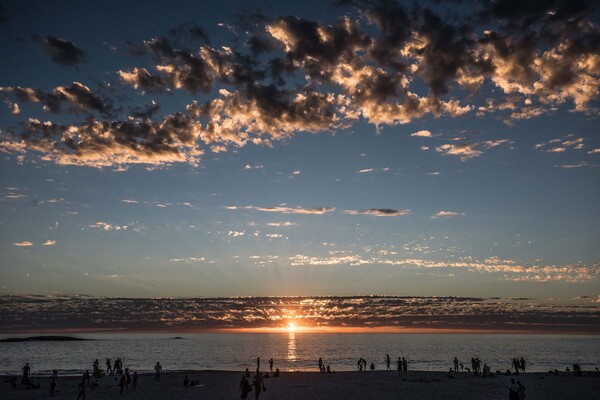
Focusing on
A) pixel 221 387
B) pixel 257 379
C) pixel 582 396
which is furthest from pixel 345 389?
pixel 582 396

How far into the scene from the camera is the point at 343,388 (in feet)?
137

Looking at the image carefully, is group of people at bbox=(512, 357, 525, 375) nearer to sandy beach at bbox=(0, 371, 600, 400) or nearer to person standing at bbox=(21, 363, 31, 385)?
sandy beach at bbox=(0, 371, 600, 400)

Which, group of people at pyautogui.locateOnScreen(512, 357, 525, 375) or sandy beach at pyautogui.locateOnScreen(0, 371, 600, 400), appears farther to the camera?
group of people at pyautogui.locateOnScreen(512, 357, 525, 375)

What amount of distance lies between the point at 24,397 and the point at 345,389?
27326mm

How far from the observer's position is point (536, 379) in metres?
50.1

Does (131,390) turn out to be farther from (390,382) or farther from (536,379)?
(536,379)

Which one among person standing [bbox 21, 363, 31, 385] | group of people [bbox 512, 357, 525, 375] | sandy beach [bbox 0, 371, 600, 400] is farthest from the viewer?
group of people [bbox 512, 357, 525, 375]

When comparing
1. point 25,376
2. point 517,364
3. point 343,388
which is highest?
point 25,376

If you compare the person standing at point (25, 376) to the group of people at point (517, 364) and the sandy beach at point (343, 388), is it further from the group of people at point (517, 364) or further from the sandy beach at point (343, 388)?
the group of people at point (517, 364)

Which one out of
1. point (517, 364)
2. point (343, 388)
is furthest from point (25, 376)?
point (517, 364)

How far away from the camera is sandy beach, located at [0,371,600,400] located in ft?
121

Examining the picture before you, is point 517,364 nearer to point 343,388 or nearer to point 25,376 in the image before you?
point 343,388

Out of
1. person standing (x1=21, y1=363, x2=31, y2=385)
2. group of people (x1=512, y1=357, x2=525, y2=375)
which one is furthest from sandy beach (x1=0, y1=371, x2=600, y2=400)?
group of people (x1=512, y1=357, x2=525, y2=375)

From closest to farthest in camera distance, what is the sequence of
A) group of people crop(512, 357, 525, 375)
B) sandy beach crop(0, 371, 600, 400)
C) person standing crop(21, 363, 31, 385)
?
sandy beach crop(0, 371, 600, 400), person standing crop(21, 363, 31, 385), group of people crop(512, 357, 525, 375)
